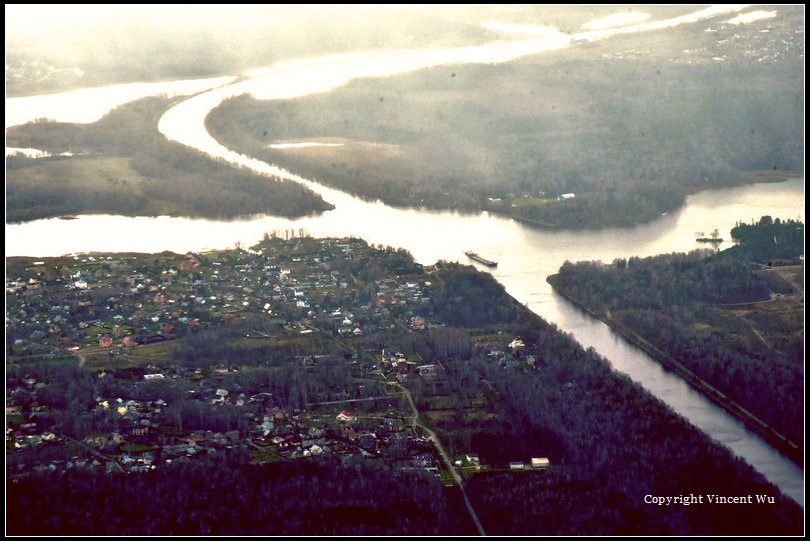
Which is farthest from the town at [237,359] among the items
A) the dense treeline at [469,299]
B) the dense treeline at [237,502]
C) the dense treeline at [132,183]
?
the dense treeline at [132,183]

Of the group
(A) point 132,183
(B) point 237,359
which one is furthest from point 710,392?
(A) point 132,183

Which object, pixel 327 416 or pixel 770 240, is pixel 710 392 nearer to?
pixel 327 416

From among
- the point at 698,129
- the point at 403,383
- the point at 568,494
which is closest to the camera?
the point at 568,494

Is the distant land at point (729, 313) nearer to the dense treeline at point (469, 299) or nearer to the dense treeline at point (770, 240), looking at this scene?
the dense treeline at point (770, 240)

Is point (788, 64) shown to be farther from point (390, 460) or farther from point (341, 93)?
point (390, 460)

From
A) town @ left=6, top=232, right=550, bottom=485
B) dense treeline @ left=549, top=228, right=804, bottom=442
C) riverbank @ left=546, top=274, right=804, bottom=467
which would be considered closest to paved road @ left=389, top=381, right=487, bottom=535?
town @ left=6, top=232, right=550, bottom=485

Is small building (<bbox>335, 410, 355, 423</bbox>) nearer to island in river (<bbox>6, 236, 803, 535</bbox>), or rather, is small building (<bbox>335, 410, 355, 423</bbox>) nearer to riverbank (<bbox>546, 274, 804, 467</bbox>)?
island in river (<bbox>6, 236, 803, 535</bbox>)

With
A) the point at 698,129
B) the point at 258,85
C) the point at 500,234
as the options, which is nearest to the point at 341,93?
the point at 258,85
